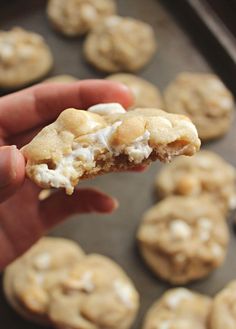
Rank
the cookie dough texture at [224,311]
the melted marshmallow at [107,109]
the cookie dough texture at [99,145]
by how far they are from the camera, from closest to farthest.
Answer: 1. the cookie dough texture at [99,145]
2. the melted marshmallow at [107,109]
3. the cookie dough texture at [224,311]

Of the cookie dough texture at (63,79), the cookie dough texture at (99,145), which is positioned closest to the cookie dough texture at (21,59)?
the cookie dough texture at (63,79)

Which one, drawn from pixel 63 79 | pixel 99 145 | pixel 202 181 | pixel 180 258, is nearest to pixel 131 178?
pixel 202 181

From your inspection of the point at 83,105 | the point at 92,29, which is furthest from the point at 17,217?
the point at 92,29

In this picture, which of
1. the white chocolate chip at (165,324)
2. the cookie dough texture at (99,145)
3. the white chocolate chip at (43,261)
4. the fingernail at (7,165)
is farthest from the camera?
the white chocolate chip at (43,261)

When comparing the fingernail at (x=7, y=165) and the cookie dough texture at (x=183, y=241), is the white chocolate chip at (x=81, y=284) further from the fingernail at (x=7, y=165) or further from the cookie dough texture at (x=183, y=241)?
the fingernail at (x=7, y=165)

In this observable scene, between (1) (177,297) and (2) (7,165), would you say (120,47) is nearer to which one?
(1) (177,297)

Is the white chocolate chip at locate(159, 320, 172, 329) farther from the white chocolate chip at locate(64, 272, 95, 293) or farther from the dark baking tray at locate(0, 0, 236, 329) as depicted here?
the white chocolate chip at locate(64, 272, 95, 293)

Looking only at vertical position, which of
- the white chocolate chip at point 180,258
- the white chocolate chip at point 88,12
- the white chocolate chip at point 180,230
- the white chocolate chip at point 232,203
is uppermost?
the white chocolate chip at point 88,12
